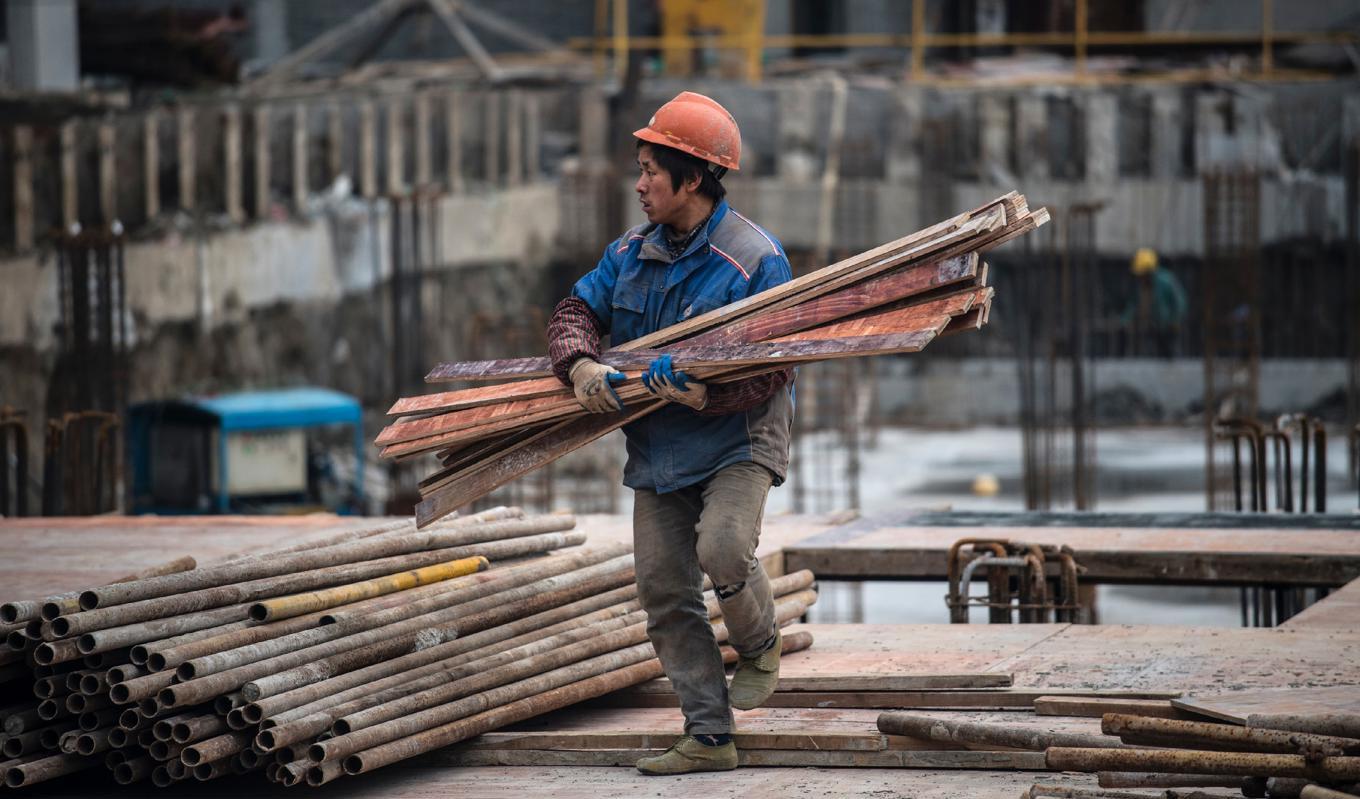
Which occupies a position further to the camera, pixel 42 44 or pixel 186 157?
pixel 42 44

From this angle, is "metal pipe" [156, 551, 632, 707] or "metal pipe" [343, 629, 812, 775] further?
"metal pipe" [343, 629, 812, 775]

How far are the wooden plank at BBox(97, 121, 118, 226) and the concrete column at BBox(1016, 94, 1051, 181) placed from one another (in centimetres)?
1265

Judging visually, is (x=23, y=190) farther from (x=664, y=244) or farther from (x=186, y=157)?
(x=664, y=244)

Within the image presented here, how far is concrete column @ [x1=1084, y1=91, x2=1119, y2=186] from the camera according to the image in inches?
992

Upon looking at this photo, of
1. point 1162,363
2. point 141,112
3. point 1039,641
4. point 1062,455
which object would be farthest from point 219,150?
point 1039,641

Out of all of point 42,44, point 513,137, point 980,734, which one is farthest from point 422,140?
point 980,734

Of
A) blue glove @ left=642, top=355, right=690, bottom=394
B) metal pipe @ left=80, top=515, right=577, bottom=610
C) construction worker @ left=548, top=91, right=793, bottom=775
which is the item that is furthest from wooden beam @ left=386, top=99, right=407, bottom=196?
blue glove @ left=642, top=355, right=690, bottom=394

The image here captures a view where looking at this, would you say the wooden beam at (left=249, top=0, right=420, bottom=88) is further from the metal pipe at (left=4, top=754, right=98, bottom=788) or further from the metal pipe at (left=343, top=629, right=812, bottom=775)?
the metal pipe at (left=4, top=754, right=98, bottom=788)

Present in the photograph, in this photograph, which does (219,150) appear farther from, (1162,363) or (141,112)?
(1162,363)

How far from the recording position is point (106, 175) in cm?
1722

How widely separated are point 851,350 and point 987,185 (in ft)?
68.8

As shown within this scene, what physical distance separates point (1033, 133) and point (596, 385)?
69.2ft

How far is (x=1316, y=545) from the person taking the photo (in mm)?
8836

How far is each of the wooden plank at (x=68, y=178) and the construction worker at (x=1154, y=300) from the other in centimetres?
1361
